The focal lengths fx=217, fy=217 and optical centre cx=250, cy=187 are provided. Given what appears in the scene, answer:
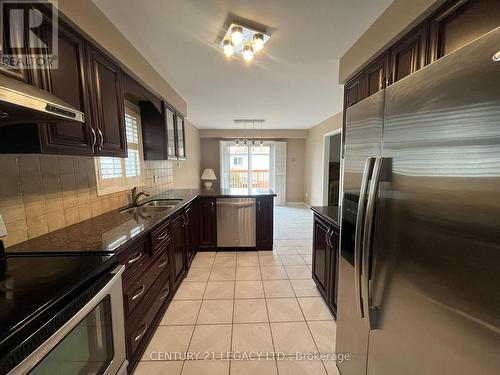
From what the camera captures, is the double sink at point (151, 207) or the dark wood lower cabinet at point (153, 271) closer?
the dark wood lower cabinet at point (153, 271)

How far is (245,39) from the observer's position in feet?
6.28

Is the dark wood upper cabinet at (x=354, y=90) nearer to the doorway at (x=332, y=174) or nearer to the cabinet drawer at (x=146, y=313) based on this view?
the cabinet drawer at (x=146, y=313)

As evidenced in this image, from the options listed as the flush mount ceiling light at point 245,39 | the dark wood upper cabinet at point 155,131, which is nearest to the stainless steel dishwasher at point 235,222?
the dark wood upper cabinet at point 155,131

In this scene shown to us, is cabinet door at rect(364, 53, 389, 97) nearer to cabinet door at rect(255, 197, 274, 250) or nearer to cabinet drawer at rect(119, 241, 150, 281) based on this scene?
cabinet door at rect(255, 197, 274, 250)

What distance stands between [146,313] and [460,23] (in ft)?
8.41

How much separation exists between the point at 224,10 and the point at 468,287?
1957 millimetres

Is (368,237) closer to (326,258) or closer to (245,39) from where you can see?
(326,258)

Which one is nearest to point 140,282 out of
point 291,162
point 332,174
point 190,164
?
point 190,164

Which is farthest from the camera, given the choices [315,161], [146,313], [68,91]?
[315,161]

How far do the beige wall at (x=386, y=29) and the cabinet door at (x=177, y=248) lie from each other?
2297 millimetres

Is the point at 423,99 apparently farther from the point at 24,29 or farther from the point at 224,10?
the point at 24,29

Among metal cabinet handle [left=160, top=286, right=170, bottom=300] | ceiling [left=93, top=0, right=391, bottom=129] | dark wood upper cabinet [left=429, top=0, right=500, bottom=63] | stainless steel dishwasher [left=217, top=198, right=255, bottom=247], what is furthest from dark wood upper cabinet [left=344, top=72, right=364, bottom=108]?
metal cabinet handle [left=160, top=286, right=170, bottom=300]

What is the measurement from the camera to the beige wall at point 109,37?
1334 mm

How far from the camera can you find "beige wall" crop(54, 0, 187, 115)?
4.38 ft
